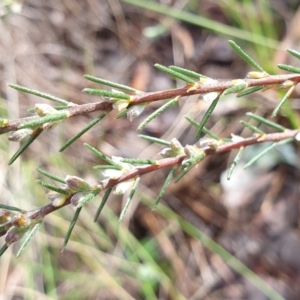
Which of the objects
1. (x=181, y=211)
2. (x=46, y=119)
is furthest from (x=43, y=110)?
(x=181, y=211)

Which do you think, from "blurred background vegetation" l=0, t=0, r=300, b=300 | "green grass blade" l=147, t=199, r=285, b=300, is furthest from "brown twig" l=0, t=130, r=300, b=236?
"green grass blade" l=147, t=199, r=285, b=300

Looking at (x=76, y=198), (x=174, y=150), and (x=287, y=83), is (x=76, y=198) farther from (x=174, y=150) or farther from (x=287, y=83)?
(x=287, y=83)

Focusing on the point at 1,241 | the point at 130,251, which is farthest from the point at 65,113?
the point at 1,241

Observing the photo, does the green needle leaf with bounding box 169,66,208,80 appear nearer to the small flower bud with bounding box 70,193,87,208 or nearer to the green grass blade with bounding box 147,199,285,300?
the small flower bud with bounding box 70,193,87,208

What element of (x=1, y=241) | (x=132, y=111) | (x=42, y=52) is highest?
(x=132, y=111)

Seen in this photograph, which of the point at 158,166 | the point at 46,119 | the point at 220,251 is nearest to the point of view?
the point at 46,119

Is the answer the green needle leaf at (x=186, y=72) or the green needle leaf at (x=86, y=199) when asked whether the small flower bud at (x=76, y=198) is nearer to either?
the green needle leaf at (x=86, y=199)

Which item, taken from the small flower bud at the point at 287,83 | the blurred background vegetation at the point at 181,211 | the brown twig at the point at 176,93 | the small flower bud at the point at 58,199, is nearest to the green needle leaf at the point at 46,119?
the brown twig at the point at 176,93

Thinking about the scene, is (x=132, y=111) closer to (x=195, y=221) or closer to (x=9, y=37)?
(x=195, y=221)

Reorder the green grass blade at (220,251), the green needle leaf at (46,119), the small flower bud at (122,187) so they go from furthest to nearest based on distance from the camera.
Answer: the green grass blade at (220,251)
the small flower bud at (122,187)
the green needle leaf at (46,119)

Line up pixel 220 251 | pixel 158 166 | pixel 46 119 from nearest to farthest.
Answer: pixel 46 119
pixel 158 166
pixel 220 251

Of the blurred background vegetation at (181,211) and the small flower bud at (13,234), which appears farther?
the blurred background vegetation at (181,211)
